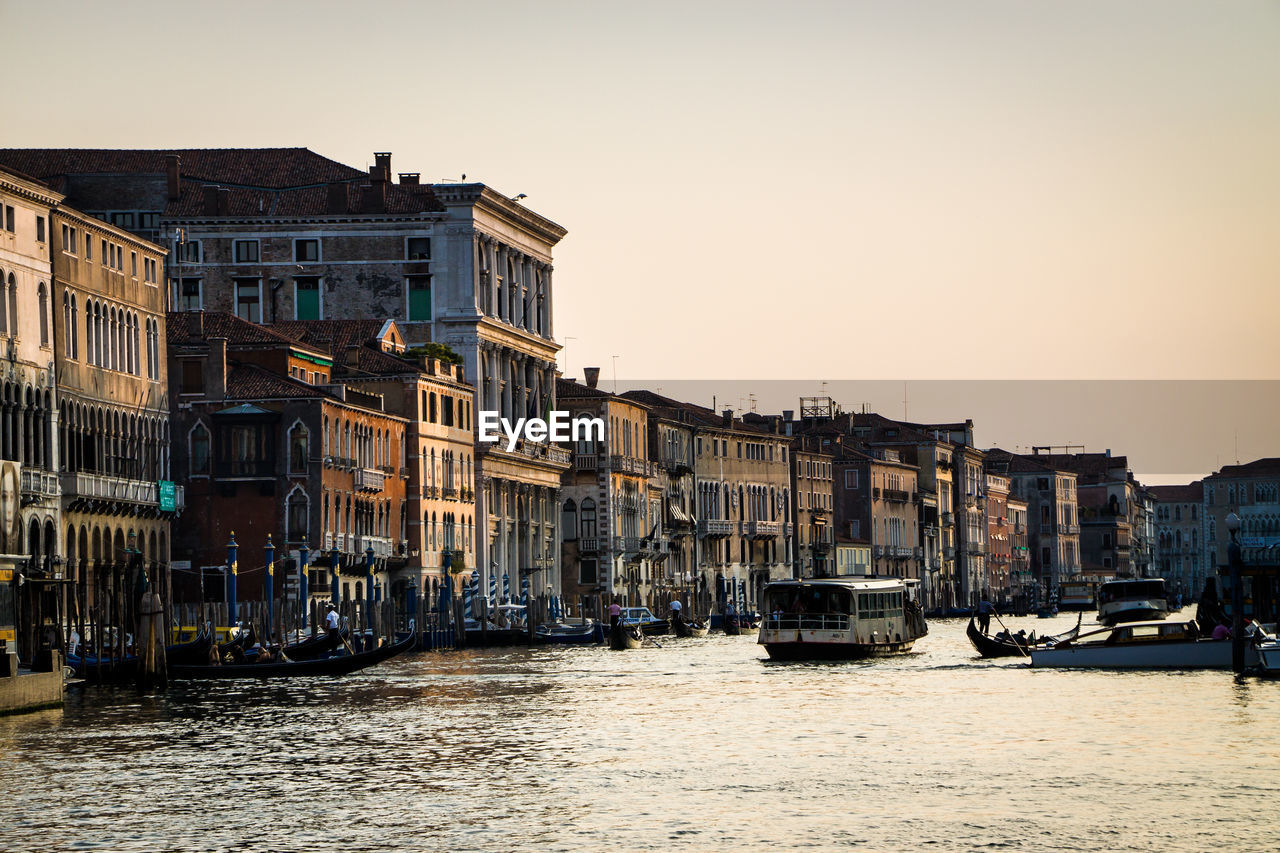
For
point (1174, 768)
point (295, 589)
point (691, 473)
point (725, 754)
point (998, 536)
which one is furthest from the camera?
point (998, 536)

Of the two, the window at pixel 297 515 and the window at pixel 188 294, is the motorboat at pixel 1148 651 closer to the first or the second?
the window at pixel 297 515

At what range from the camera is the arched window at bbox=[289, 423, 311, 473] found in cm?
5797

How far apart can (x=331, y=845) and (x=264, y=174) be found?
186 ft

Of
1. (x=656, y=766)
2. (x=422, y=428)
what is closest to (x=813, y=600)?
(x=422, y=428)

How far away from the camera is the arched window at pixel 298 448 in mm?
57969

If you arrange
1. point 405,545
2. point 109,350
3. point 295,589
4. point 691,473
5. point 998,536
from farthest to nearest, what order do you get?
1. point 998,536
2. point 691,473
3. point 405,545
4. point 295,589
5. point 109,350

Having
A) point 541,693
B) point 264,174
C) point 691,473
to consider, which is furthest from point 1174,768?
point 691,473

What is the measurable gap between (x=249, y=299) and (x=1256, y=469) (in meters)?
103

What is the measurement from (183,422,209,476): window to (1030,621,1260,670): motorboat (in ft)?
70.2

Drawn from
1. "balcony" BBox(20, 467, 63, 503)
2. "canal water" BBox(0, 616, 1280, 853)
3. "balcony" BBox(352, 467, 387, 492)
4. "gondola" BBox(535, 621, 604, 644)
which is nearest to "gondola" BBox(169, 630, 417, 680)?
"canal water" BBox(0, 616, 1280, 853)

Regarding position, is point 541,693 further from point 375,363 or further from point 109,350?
point 375,363

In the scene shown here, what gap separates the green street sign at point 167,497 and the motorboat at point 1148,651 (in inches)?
805

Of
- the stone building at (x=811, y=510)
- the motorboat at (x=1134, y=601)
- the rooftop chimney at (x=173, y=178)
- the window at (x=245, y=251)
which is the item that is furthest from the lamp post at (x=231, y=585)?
the stone building at (x=811, y=510)

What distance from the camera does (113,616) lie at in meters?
42.2
